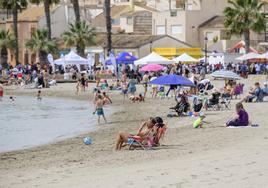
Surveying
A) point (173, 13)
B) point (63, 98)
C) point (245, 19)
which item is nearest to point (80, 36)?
point (245, 19)

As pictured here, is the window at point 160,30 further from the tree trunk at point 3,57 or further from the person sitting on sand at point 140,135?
the person sitting on sand at point 140,135

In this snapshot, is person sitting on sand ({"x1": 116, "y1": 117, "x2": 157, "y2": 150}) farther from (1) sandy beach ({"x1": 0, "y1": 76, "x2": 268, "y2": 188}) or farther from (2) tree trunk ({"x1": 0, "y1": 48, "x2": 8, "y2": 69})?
(2) tree trunk ({"x1": 0, "y1": 48, "x2": 8, "y2": 69})

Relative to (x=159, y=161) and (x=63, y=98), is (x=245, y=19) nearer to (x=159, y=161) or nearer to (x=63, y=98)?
(x=63, y=98)

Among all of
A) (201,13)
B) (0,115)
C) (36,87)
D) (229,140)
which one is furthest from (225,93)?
(201,13)

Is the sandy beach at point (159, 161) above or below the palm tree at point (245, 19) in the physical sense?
below

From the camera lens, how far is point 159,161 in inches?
597

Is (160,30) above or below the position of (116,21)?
below

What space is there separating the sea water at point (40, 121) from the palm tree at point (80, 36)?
24.1m

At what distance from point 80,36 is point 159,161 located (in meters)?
53.8

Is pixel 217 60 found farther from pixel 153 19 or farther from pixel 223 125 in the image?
pixel 223 125

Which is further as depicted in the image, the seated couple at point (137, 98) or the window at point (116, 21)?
the window at point (116, 21)

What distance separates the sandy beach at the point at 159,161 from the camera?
40.2 feet

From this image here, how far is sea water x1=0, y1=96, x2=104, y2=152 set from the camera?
23.9m

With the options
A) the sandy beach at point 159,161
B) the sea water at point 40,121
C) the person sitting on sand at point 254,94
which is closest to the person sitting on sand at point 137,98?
the sea water at point 40,121
